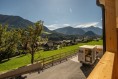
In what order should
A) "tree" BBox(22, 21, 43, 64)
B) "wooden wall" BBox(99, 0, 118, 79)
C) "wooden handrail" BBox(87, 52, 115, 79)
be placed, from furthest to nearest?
1. "tree" BBox(22, 21, 43, 64)
2. "wooden wall" BBox(99, 0, 118, 79)
3. "wooden handrail" BBox(87, 52, 115, 79)

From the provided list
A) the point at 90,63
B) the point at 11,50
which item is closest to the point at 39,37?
the point at 90,63

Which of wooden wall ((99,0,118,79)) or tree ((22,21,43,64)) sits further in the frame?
tree ((22,21,43,64))

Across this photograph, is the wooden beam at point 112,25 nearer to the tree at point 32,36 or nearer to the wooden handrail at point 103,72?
the wooden handrail at point 103,72

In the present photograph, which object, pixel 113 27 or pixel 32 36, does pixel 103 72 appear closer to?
pixel 113 27

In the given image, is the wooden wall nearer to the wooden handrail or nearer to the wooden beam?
the wooden beam

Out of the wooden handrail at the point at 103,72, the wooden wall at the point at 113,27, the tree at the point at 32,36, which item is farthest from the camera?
the tree at the point at 32,36

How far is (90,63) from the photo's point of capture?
23.0 metres

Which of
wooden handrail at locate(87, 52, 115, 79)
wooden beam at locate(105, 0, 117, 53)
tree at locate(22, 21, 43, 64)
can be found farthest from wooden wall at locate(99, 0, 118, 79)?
tree at locate(22, 21, 43, 64)

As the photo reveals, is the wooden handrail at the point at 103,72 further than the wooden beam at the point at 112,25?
No

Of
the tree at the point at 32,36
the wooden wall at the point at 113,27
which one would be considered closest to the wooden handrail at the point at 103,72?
the wooden wall at the point at 113,27

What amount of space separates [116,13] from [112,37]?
248mm

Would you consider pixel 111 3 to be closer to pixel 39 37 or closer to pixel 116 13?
pixel 116 13

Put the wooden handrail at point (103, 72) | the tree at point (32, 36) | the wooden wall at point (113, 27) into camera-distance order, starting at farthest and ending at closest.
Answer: the tree at point (32, 36), the wooden wall at point (113, 27), the wooden handrail at point (103, 72)

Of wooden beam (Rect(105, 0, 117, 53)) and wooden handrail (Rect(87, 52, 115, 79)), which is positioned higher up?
wooden beam (Rect(105, 0, 117, 53))
